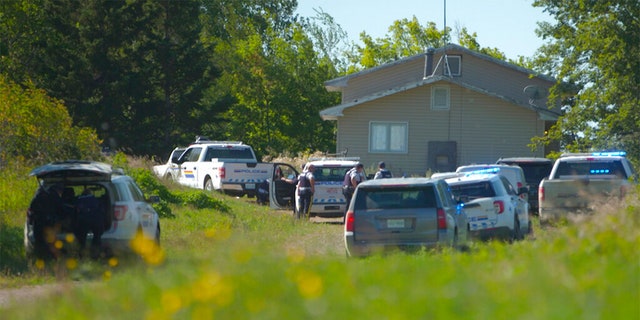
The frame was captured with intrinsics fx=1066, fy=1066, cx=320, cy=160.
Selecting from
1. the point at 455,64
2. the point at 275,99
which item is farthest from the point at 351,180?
the point at 275,99

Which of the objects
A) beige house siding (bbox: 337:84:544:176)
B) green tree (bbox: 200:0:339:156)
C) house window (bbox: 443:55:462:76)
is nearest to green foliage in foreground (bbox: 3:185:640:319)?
beige house siding (bbox: 337:84:544:176)

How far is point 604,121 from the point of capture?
1406 inches

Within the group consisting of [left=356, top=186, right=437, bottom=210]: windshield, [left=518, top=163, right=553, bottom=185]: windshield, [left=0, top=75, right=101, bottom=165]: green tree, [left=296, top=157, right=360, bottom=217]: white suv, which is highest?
[left=0, top=75, right=101, bottom=165]: green tree

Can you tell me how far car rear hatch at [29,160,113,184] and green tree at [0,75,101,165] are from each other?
28.0ft

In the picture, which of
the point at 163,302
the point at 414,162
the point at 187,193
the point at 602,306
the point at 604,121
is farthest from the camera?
the point at 414,162

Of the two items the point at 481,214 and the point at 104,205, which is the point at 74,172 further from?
the point at 481,214

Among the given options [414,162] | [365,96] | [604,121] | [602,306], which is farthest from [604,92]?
[602,306]

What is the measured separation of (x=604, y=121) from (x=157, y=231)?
2082 cm

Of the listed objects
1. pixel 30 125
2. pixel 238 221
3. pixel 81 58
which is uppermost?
pixel 81 58

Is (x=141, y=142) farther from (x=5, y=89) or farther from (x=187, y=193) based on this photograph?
(x=5, y=89)

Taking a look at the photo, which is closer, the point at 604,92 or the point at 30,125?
the point at 30,125

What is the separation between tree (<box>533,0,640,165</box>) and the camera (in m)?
34.6

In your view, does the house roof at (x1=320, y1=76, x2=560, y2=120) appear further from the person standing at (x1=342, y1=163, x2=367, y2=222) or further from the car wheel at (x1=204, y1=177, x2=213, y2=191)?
the person standing at (x1=342, y1=163, x2=367, y2=222)

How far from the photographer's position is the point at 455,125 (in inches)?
1702
